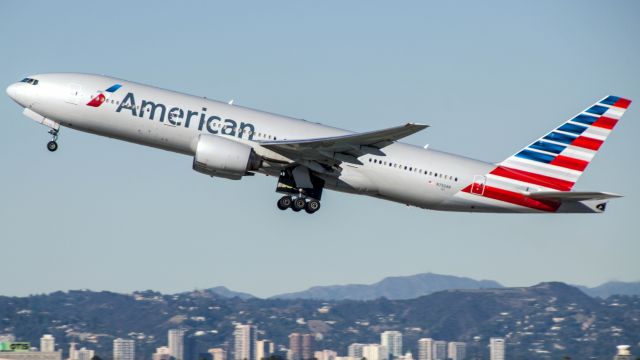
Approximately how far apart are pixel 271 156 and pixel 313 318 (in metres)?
155

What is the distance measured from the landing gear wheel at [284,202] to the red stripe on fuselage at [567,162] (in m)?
12.0

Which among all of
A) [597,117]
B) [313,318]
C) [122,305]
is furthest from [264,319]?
[597,117]

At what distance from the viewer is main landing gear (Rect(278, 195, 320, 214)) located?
41438 millimetres

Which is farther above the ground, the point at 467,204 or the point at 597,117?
the point at 597,117

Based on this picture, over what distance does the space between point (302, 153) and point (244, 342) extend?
124 metres

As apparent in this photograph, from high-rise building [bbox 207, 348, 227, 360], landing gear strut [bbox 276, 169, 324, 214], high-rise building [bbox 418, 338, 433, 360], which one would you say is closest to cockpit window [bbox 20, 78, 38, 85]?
landing gear strut [bbox 276, 169, 324, 214]

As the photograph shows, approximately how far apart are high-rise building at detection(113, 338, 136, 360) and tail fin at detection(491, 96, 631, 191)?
352 ft

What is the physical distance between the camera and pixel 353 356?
15150cm

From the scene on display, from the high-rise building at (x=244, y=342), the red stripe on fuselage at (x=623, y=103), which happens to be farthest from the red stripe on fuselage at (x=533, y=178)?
the high-rise building at (x=244, y=342)

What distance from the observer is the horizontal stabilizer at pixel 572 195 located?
128ft

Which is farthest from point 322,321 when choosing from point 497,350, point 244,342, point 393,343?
point 497,350

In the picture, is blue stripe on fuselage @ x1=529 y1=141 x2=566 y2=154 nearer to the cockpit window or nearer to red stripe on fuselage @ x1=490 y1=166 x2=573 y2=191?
red stripe on fuselage @ x1=490 y1=166 x2=573 y2=191

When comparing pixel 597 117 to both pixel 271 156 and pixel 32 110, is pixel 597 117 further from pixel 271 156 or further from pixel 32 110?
pixel 32 110

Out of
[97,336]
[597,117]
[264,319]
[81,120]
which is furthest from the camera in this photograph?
[264,319]
